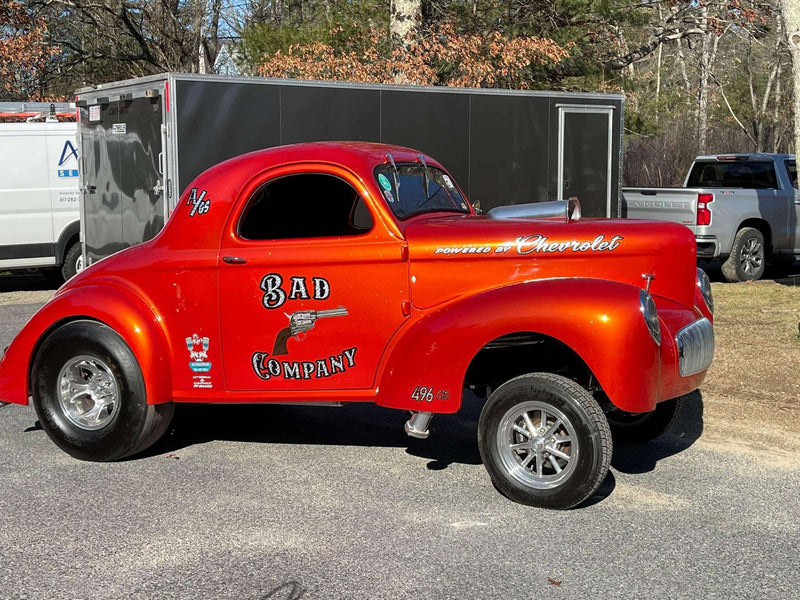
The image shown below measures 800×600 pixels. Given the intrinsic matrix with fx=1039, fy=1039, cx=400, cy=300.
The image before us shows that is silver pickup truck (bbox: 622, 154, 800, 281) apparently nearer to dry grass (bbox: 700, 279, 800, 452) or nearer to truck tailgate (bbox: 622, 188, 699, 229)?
truck tailgate (bbox: 622, 188, 699, 229)

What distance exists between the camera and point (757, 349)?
9.56m

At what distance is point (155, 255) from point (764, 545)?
3.80 m

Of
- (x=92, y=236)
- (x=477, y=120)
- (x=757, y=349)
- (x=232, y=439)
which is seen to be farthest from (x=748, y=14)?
(x=232, y=439)

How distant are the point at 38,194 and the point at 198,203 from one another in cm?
903

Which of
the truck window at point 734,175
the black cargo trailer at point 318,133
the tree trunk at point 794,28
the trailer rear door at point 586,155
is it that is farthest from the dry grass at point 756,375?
the truck window at point 734,175

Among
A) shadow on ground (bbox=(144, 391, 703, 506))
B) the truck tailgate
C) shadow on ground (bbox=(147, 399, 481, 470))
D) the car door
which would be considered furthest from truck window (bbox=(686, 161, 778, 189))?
the car door

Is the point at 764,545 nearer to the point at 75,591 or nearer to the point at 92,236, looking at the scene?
the point at 75,591

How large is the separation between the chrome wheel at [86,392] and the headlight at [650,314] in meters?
3.20

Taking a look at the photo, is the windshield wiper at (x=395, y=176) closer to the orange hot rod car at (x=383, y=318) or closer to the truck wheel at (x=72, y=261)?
the orange hot rod car at (x=383, y=318)

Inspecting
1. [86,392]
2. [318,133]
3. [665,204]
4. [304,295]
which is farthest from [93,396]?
[665,204]

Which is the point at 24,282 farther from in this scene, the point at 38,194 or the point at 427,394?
the point at 427,394

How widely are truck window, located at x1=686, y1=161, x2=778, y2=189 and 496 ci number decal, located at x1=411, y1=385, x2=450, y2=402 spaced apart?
38.6 ft

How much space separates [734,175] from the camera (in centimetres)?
1616

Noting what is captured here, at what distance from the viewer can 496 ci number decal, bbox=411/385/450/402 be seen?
18.2ft
